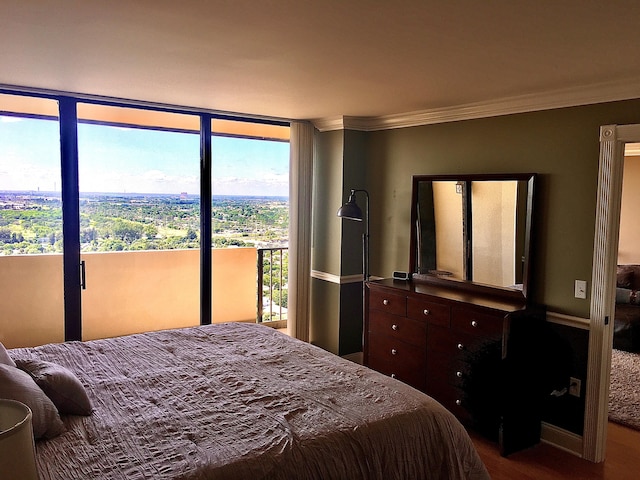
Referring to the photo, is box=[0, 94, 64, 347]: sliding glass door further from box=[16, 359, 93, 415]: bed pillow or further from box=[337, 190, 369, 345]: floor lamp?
box=[337, 190, 369, 345]: floor lamp

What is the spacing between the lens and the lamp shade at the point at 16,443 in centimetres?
94

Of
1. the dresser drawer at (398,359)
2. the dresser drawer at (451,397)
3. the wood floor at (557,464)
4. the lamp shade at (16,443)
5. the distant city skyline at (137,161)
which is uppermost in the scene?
the distant city skyline at (137,161)

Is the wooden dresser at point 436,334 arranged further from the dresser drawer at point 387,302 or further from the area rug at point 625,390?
the area rug at point 625,390

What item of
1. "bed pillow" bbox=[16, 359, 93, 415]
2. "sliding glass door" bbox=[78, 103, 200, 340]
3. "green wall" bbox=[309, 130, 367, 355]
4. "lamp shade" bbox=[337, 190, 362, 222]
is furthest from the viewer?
"green wall" bbox=[309, 130, 367, 355]

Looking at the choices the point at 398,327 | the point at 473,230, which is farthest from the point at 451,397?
the point at 473,230

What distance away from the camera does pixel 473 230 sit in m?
3.99

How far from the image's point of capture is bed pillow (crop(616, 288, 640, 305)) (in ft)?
19.1

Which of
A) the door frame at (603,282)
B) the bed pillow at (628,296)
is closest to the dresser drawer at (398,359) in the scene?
the door frame at (603,282)

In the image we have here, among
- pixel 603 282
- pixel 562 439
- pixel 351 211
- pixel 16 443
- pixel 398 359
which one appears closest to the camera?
pixel 16 443

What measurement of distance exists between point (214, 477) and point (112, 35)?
6.37ft

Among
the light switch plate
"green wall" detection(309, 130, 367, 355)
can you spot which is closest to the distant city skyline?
"green wall" detection(309, 130, 367, 355)

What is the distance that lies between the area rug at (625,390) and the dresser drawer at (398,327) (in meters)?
1.58

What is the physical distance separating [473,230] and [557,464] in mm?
1706

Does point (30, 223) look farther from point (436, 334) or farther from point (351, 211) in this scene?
point (436, 334)
